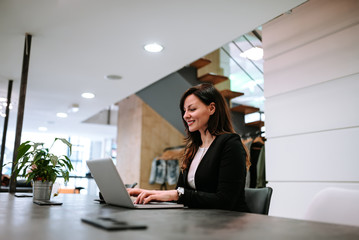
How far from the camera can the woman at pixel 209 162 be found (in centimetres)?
140

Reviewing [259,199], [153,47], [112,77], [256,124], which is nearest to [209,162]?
[259,199]

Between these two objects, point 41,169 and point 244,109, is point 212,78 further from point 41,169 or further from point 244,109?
point 41,169

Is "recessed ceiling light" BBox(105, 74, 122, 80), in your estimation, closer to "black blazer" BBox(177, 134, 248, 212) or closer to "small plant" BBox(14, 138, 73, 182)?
"small plant" BBox(14, 138, 73, 182)

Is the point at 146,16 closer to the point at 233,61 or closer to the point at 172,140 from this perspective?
the point at 233,61

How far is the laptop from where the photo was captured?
1.23 meters

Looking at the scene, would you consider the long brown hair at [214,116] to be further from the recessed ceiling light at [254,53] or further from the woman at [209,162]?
the recessed ceiling light at [254,53]

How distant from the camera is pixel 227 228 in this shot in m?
0.73

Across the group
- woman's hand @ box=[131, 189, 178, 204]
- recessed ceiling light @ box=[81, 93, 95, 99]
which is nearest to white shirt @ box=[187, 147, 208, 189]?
woman's hand @ box=[131, 189, 178, 204]

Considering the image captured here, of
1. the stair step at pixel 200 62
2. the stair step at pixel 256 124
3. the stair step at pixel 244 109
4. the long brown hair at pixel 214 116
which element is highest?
the stair step at pixel 200 62

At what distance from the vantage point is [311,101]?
112 inches

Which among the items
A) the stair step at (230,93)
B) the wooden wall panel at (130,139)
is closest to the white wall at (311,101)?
the stair step at (230,93)

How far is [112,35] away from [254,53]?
1930mm

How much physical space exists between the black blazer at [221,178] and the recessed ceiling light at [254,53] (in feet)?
9.75

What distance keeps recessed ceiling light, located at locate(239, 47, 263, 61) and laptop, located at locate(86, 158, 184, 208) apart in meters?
3.35
